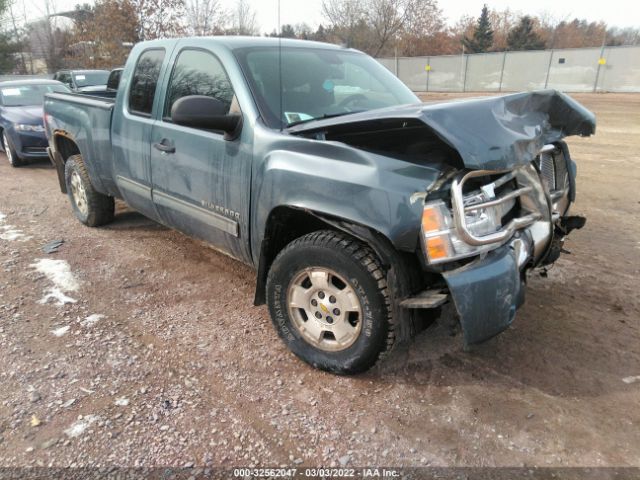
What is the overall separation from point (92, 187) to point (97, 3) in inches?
845

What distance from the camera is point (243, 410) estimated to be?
2588 mm

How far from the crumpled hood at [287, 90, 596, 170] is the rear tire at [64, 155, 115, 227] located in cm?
327

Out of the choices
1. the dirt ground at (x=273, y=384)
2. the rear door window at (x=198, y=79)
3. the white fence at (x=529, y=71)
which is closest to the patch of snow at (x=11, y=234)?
the dirt ground at (x=273, y=384)

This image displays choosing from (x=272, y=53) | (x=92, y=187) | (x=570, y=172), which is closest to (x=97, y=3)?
(x=92, y=187)

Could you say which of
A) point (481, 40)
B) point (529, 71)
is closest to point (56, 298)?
point (529, 71)

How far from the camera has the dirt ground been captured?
232 cm

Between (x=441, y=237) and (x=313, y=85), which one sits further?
(x=313, y=85)

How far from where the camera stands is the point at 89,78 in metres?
14.7

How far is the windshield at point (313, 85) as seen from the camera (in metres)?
3.12

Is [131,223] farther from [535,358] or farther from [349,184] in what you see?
[535,358]

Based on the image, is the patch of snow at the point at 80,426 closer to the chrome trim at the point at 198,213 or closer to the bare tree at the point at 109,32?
the chrome trim at the point at 198,213

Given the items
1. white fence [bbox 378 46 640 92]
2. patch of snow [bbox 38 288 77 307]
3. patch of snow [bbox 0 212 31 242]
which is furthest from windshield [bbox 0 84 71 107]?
white fence [bbox 378 46 640 92]

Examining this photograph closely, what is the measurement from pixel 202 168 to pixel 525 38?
57492mm

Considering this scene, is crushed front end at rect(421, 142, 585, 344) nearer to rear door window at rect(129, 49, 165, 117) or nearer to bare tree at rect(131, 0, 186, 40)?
rear door window at rect(129, 49, 165, 117)
